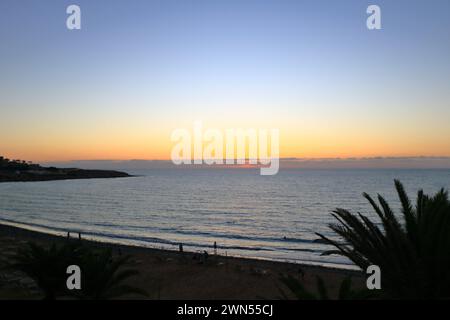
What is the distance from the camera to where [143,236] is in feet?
135

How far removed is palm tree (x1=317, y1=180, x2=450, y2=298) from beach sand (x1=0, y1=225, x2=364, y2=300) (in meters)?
6.62

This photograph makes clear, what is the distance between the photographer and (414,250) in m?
7.27

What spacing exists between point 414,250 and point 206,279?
1415 centimetres

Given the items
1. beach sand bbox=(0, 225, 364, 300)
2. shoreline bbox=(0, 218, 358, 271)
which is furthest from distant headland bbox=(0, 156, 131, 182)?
beach sand bbox=(0, 225, 364, 300)

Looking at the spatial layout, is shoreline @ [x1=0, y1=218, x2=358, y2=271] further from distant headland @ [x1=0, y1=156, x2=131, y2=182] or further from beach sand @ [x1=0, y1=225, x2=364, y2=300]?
distant headland @ [x1=0, y1=156, x2=131, y2=182]

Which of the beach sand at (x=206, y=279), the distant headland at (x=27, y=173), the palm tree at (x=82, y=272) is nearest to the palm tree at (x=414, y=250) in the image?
the palm tree at (x=82, y=272)

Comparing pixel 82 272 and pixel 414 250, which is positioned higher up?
pixel 414 250

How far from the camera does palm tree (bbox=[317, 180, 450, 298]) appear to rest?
23.2 ft

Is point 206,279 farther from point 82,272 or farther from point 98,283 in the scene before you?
point 82,272

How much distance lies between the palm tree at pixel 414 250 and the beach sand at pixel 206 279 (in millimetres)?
6623

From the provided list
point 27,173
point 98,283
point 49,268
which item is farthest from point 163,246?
point 27,173

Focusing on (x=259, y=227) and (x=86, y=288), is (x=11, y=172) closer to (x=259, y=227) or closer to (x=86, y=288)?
(x=259, y=227)

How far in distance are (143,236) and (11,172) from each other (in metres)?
164
